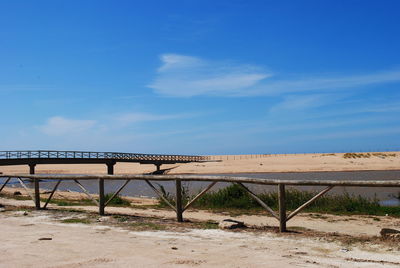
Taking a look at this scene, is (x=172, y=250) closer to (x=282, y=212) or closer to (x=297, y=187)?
(x=282, y=212)

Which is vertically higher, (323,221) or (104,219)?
(104,219)

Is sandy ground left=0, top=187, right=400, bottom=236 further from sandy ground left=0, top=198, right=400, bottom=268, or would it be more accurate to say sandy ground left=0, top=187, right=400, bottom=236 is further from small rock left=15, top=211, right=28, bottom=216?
small rock left=15, top=211, right=28, bottom=216

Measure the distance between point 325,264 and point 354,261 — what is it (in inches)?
21.8

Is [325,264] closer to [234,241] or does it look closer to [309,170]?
[234,241]

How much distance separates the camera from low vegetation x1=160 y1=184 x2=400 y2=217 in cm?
1360

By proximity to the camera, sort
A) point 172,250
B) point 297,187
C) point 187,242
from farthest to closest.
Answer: point 297,187 < point 187,242 < point 172,250

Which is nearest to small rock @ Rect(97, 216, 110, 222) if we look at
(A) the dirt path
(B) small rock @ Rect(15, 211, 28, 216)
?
(A) the dirt path

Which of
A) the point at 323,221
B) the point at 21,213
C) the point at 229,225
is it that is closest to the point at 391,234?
the point at 323,221

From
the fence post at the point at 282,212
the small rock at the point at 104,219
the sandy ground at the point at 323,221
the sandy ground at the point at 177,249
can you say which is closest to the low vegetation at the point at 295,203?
the sandy ground at the point at 323,221

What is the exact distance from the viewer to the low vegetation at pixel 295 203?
1360 cm

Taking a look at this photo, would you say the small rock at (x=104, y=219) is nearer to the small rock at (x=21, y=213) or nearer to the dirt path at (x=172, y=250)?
the dirt path at (x=172, y=250)

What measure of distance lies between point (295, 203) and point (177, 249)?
28.0 ft

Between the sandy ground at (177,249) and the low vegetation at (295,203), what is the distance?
5471 millimetres

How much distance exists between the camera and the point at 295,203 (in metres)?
15.0
